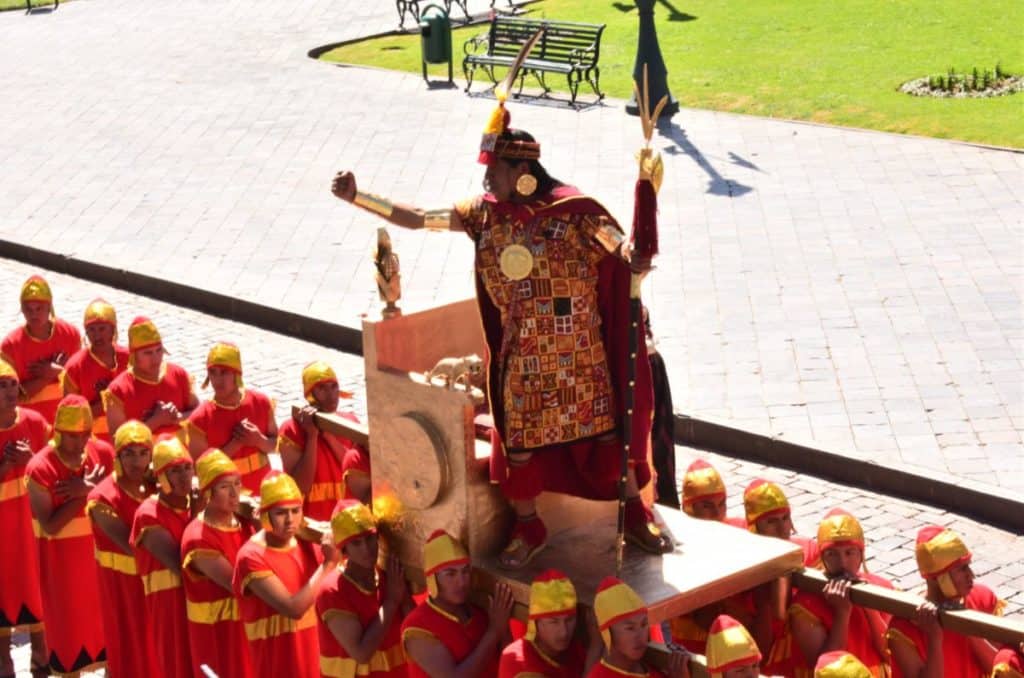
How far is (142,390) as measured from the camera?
1084 cm

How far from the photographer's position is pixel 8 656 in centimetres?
1072

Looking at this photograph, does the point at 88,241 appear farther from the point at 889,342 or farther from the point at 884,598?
the point at 884,598

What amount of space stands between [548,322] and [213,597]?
2.71m

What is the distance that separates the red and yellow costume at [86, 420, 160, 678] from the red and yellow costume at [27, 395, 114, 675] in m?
0.43

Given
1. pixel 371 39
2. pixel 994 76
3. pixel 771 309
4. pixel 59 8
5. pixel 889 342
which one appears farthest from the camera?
pixel 59 8

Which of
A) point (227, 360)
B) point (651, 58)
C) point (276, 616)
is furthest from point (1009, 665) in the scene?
point (651, 58)

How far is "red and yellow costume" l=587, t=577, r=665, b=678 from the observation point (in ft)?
22.4

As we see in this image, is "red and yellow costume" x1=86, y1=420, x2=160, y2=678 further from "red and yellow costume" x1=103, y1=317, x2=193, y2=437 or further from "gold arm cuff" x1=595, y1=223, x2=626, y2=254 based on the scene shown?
"gold arm cuff" x1=595, y1=223, x2=626, y2=254

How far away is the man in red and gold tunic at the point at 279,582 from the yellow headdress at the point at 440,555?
1.09 m

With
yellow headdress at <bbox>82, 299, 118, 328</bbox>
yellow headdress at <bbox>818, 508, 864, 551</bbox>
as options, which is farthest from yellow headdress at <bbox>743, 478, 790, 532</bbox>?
yellow headdress at <bbox>82, 299, 118, 328</bbox>

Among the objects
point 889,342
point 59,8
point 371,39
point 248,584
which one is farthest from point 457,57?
point 248,584

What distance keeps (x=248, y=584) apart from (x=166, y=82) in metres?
20.6

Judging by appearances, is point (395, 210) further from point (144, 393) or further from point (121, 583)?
point (144, 393)

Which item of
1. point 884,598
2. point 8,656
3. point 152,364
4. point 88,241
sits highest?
point 884,598
